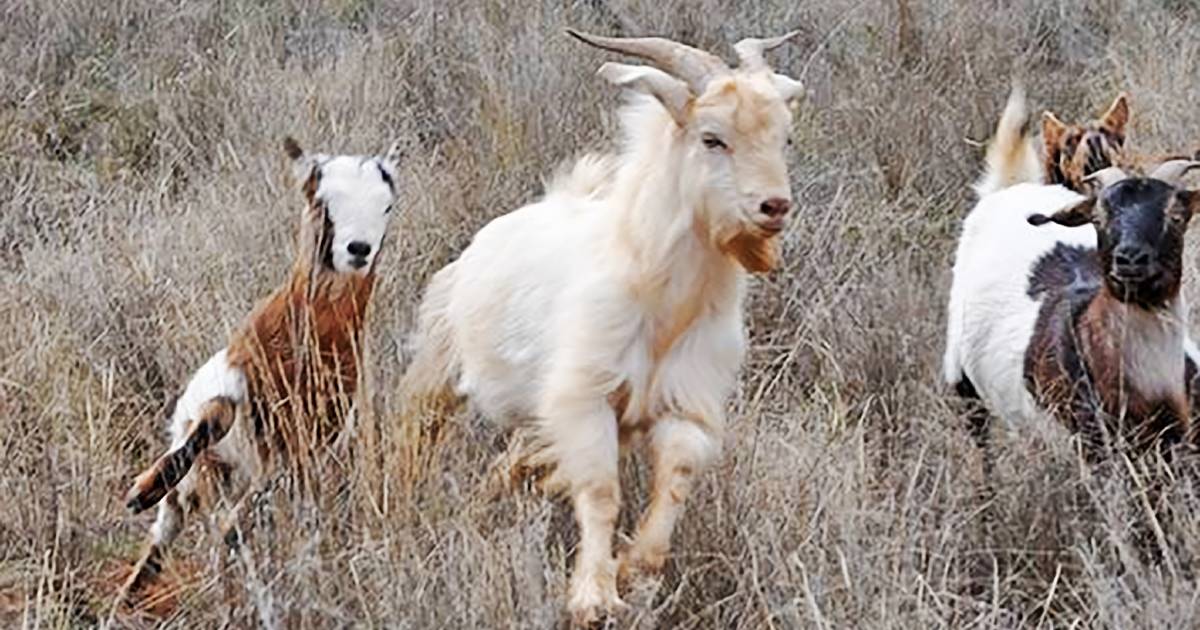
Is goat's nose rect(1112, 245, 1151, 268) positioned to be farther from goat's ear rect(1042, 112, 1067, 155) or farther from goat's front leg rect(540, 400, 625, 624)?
goat's ear rect(1042, 112, 1067, 155)

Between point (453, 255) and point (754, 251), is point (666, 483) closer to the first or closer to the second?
point (754, 251)

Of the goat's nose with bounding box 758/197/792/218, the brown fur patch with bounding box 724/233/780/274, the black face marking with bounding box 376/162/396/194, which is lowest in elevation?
the brown fur patch with bounding box 724/233/780/274

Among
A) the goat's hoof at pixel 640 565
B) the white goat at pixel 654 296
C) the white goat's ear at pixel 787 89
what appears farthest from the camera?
the white goat's ear at pixel 787 89

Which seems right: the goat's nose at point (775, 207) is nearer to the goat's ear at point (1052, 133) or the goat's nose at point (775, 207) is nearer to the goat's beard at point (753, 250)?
Result: the goat's beard at point (753, 250)

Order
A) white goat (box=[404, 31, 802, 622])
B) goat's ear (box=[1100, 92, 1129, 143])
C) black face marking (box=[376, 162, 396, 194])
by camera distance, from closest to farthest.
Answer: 1. white goat (box=[404, 31, 802, 622])
2. black face marking (box=[376, 162, 396, 194])
3. goat's ear (box=[1100, 92, 1129, 143])

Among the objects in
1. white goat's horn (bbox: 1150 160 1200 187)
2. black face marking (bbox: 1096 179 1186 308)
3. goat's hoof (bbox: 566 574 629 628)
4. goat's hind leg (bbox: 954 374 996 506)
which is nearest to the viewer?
goat's hoof (bbox: 566 574 629 628)

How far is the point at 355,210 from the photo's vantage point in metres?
4.36

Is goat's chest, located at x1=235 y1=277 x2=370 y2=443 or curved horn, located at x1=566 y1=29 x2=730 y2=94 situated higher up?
curved horn, located at x1=566 y1=29 x2=730 y2=94

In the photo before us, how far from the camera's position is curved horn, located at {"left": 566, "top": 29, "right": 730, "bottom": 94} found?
451cm

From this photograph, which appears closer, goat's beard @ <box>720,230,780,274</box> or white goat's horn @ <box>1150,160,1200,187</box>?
goat's beard @ <box>720,230,780,274</box>

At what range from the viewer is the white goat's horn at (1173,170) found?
4910 millimetres

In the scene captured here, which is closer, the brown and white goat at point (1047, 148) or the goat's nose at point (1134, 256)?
the goat's nose at point (1134, 256)

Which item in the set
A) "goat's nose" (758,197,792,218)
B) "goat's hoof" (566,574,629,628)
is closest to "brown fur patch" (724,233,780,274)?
"goat's nose" (758,197,792,218)

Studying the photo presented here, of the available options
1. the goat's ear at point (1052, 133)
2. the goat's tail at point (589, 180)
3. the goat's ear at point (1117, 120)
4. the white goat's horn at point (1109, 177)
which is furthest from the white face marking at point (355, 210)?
the goat's ear at point (1117, 120)
